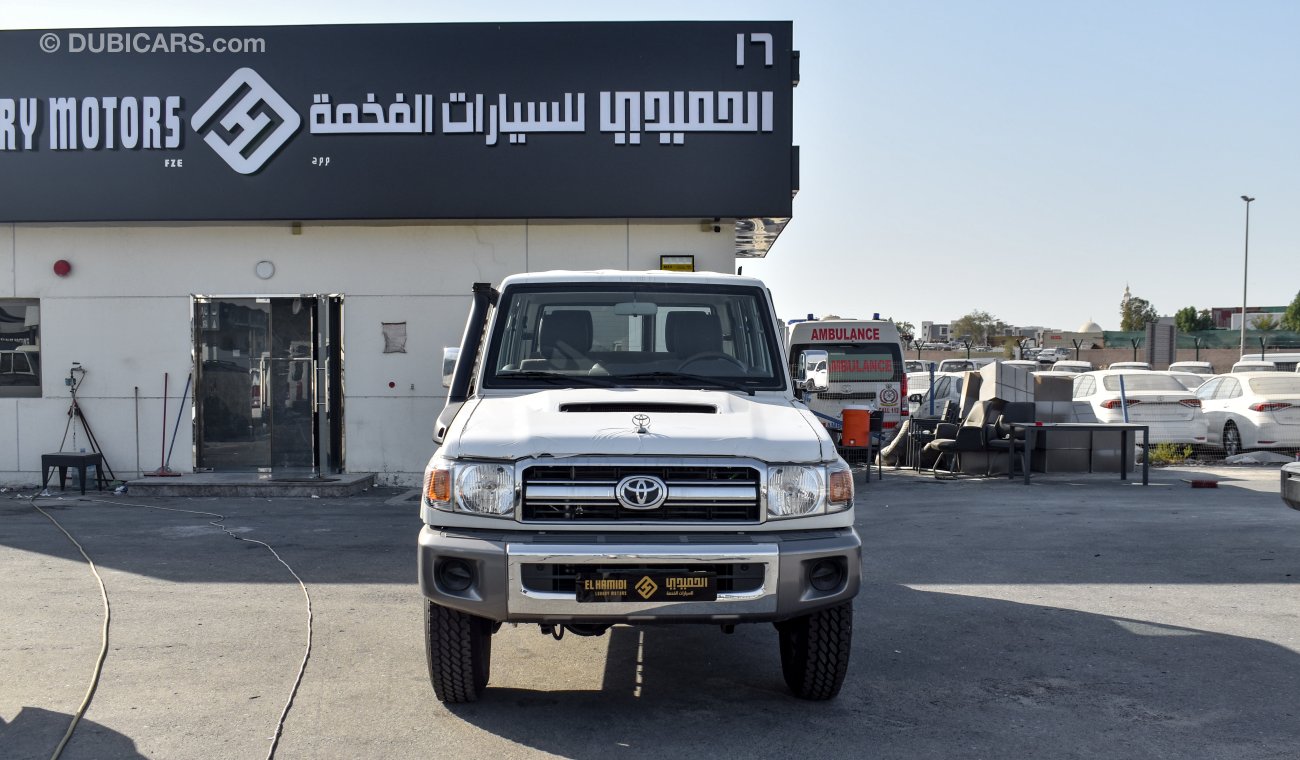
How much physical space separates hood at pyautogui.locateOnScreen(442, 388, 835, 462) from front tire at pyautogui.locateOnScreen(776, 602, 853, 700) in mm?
790

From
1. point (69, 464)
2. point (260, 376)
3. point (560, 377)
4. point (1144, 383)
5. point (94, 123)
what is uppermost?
point (94, 123)

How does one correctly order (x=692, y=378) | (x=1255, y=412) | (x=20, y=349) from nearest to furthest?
(x=692, y=378)
(x=20, y=349)
(x=1255, y=412)

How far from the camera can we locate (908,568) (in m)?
9.08

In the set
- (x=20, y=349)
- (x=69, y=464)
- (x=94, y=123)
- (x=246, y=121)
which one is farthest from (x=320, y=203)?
(x=20, y=349)

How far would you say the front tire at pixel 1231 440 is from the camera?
1908 cm

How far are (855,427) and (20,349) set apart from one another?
10924 mm

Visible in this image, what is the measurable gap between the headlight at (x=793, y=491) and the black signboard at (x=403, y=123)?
9452 millimetres

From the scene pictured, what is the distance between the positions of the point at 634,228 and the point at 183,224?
19.1ft

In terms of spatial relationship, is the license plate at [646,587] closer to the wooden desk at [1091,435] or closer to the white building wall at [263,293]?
the white building wall at [263,293]

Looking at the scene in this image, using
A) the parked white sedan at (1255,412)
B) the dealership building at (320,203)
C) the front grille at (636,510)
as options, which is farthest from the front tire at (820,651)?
the parked white sedan at (1255,412)

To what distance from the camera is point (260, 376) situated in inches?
589

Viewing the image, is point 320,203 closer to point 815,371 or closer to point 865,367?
point 865,367

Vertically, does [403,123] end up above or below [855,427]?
above

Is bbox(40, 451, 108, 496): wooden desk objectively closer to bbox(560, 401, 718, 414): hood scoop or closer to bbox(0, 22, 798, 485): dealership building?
bbox(0, 22, 798, 485): dealership building
